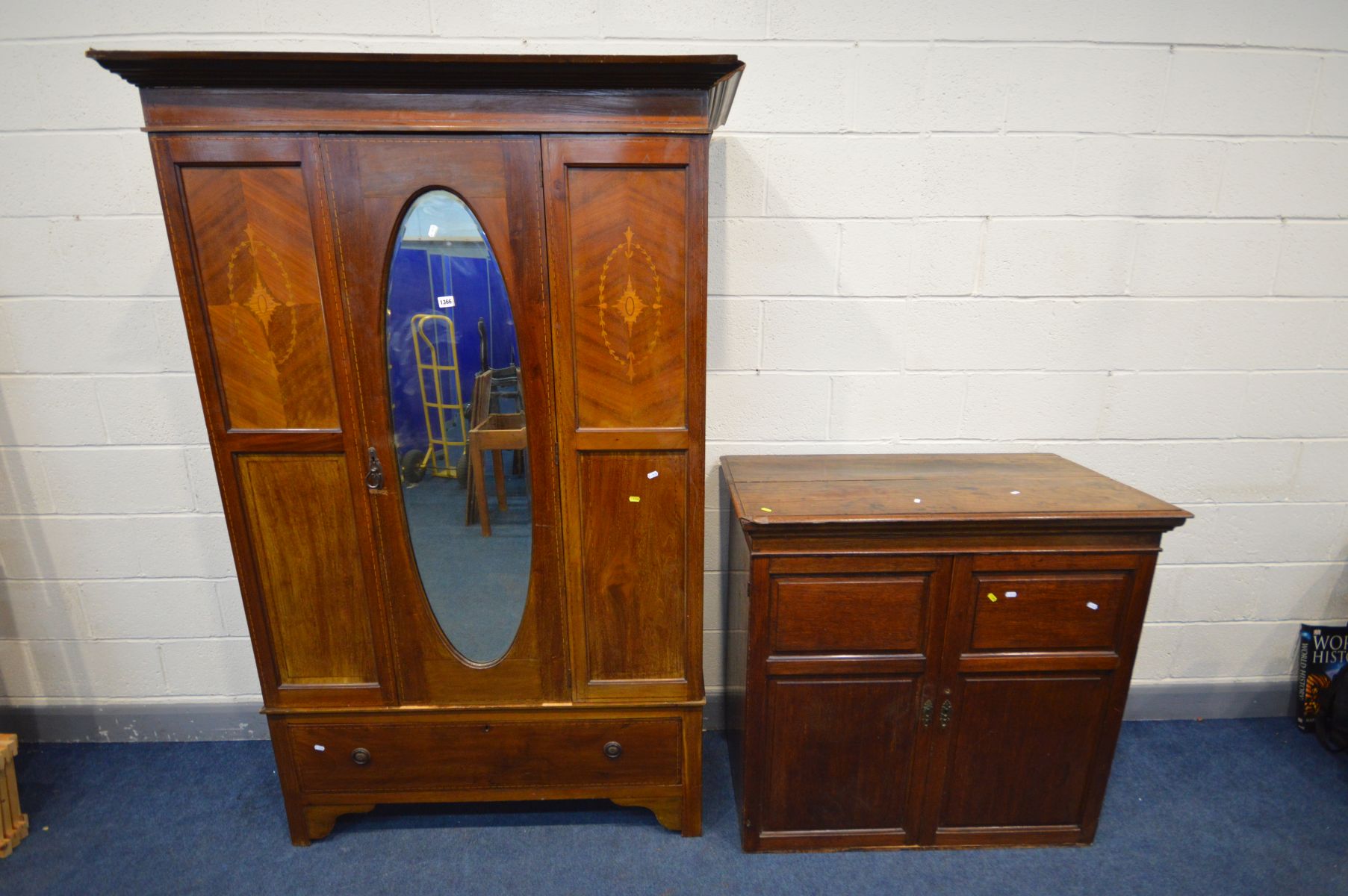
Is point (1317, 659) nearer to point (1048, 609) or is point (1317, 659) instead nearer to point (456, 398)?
point (1048, 609)

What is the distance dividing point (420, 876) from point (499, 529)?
0.98m

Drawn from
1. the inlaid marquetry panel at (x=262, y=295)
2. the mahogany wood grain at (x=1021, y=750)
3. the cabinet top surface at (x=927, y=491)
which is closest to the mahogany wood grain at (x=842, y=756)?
the mahogany wood grain at (x=1021, y=750)

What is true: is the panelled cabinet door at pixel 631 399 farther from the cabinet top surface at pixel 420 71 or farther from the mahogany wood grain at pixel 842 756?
the mahogany wood grain at pixel 842 756

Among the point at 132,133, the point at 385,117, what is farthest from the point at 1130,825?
the point at 132,133

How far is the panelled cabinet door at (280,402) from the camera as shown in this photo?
4.24 feet

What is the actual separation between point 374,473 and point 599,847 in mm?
1196

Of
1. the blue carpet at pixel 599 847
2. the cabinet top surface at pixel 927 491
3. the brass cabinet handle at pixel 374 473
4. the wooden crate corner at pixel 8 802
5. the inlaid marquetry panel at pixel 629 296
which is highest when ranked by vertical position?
the inlaid marquetry panel at pixel 629 296

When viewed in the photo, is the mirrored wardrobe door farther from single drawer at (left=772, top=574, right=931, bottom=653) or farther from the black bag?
the black bag

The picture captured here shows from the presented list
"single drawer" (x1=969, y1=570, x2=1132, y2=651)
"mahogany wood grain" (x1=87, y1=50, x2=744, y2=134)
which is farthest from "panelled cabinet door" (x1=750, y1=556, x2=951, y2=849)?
"mahogany wood grain" (x1=87, y1=50, x2=744, y2=134)

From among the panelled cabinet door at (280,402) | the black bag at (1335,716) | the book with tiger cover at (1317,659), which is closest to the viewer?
the panelled cabinet door at (280,402)

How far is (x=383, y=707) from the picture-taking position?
5.30 feet

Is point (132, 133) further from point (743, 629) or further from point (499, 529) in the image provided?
point (743, 629)

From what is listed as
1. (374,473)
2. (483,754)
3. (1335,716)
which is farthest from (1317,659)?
(374,473)

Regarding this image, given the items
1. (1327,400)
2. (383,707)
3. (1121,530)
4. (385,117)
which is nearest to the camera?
(385,117)
